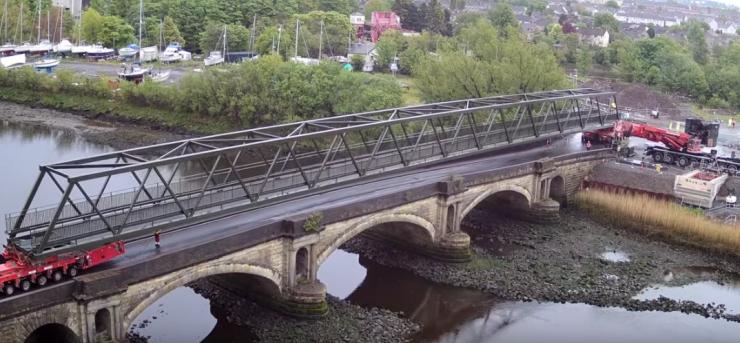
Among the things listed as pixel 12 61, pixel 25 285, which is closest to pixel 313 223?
pixel 25 285

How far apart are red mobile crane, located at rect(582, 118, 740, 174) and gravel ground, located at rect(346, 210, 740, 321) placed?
12.4 metres

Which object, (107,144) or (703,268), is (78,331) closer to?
(703,268)

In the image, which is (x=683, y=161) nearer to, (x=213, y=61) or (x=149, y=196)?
(x=149, y=196)

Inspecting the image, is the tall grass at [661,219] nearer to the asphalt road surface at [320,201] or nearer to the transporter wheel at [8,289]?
the asphalt road surface at [320,201]

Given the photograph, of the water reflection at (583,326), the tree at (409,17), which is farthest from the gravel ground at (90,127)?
the tree at (409,17)

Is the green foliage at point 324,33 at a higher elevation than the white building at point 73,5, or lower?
lower

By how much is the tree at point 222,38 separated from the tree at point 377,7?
176 feet

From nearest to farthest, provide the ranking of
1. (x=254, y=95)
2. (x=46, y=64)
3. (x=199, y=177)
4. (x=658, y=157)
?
1. (x=199, y=177)
2. (x=658, y=157)
3. (x=254, y=95)
4. (x=46, y=64)

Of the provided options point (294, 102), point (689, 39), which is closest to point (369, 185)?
point (294, 102)

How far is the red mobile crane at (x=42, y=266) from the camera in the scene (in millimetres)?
26281

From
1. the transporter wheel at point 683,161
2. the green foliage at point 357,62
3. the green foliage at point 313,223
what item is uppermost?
the green foliage at point 357,62

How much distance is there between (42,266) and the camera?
27.0 metres

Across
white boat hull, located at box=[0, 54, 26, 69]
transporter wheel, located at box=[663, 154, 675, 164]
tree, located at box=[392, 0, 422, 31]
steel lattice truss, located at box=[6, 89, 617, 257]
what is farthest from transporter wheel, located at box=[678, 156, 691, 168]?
tree, located at box=[392, 0, 422, 31]

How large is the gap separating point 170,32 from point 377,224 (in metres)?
89.3
